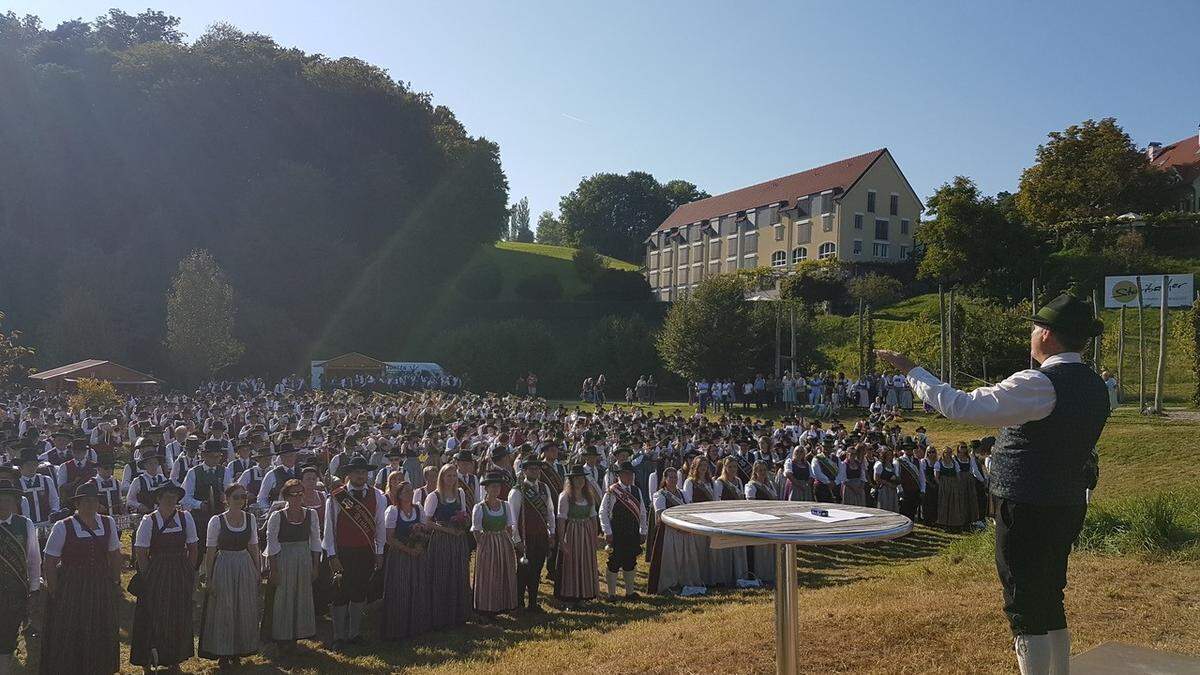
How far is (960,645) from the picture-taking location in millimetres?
5738

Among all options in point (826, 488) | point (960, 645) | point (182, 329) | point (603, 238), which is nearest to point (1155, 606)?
point (960, 645)

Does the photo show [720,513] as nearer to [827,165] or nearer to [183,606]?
[183,606]

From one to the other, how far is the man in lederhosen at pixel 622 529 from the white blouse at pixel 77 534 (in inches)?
204

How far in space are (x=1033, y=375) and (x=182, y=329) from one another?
36804 mm

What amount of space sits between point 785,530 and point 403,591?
5850mm

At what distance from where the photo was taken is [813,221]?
185ft

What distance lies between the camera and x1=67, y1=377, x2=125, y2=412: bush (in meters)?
25.7

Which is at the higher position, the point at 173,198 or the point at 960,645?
the point at 173,198

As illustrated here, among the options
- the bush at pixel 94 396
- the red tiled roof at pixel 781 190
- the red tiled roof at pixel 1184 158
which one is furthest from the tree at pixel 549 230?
the bush at pixel 94 396

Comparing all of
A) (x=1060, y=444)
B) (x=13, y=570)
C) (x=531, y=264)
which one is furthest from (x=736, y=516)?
(x=531, y=264)

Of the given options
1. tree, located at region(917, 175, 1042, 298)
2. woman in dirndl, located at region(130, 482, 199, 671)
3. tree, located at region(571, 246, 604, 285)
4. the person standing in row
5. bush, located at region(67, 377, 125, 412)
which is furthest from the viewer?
tree, located at region(571, 246, 604, 285)

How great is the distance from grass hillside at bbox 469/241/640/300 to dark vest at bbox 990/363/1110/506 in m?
59.1

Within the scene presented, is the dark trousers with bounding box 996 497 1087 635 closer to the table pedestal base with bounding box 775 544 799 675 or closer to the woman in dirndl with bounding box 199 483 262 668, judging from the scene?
the table pedestal base with bounding box 775 544 799 675

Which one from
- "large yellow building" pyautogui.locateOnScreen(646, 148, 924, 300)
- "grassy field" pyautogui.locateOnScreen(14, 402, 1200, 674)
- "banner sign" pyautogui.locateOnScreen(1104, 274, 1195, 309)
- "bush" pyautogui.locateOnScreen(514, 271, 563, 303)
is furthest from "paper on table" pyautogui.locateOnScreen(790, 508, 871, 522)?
"bush" pyautogui.locateOnScreen(514, 271, 563, 303)
